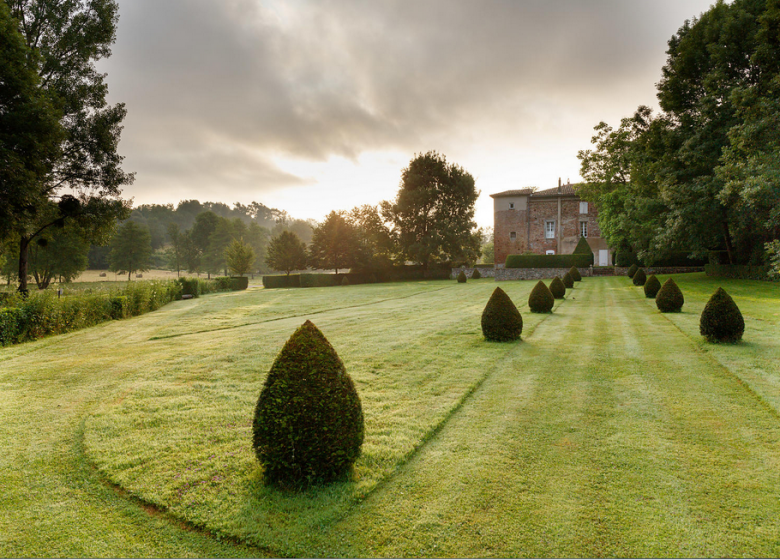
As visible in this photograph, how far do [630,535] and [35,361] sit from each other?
494 inches

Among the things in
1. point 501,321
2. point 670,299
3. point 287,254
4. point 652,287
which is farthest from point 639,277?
point 287,254

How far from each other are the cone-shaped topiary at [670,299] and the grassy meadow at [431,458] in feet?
19.5

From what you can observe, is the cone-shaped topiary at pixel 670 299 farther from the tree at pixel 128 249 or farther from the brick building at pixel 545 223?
the tree at pixel 128 249

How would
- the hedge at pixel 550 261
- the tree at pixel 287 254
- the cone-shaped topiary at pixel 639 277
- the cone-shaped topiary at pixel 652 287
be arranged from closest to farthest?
the cone-shaped topiary at pixel 652 287 < the cone-shaped topiary at pixel 639 277 < the hedge at pixel 550 261 < the tree at pixel 287 254

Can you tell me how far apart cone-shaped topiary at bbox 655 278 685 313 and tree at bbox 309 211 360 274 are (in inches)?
1545

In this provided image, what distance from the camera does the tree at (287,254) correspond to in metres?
53.9

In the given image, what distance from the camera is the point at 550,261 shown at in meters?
41.5

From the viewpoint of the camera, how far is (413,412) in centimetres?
599

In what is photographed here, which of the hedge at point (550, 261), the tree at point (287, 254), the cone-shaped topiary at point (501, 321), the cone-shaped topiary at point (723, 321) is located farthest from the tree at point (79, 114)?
the hedge at point (550, 261)

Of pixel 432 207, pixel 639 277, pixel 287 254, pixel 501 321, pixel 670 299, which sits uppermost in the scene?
pixel 432 207

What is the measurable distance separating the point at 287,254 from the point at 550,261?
109ft

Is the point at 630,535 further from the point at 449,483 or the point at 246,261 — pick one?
the point at 246,261

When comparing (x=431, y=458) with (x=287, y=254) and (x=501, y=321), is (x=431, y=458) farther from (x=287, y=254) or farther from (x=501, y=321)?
(x=287, y=254)

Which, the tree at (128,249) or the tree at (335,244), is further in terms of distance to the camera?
the tree at (128,249)
